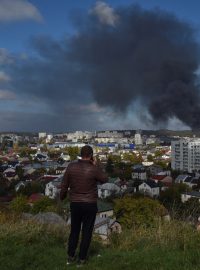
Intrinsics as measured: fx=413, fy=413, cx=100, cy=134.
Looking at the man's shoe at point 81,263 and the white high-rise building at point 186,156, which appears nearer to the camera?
the man's shoe at point 81,263

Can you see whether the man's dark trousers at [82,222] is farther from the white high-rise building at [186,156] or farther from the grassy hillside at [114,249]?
the white high-rise building at [186,156]

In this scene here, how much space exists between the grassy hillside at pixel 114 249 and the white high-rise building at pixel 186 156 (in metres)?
60.6

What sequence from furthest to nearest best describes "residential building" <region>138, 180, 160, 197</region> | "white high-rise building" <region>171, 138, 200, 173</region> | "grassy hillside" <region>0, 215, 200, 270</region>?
1. "white high-rise building" <region>171, 138, 200, 173</region>
2. "residential building" <region>138, 180, 160, 197</region>
3. "grassy hillside" <region>0, 215, 200, 270</region>

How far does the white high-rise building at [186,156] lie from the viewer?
64.3 meters

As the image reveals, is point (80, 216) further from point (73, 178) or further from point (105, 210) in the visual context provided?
point (105, 210)

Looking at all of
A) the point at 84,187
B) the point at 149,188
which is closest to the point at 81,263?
the point at 84,187

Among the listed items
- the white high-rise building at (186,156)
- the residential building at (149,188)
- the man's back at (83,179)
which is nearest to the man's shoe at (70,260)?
the man's back at (83,179)

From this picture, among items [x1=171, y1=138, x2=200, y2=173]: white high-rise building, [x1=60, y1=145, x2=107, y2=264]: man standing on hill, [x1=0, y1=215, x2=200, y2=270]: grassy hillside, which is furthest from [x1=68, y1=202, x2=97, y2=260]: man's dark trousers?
[x1=171, y1=138, x2=200, y2=173]: white high-rise building

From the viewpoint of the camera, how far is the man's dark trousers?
3.67 meters

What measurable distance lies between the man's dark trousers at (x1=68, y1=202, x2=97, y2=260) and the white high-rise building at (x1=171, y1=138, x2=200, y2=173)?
6159cm

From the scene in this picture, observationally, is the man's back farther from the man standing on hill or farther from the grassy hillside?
the grassy hillside

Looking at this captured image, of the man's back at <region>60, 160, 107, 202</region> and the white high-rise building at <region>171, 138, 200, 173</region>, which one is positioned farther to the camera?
the white high-rise building at <region>171, 138, 200, 173</region>

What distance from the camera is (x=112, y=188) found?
36875 millimetres

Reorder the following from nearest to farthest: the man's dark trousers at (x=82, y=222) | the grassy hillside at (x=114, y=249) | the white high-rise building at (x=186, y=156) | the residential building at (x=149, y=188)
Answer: the grassy hillside at (x=114, y=249) < the man's dark trousers at (x=82, y=222) < the residential building at (x=149, y=188) < the white high-rise building at (x=186, y=156)
